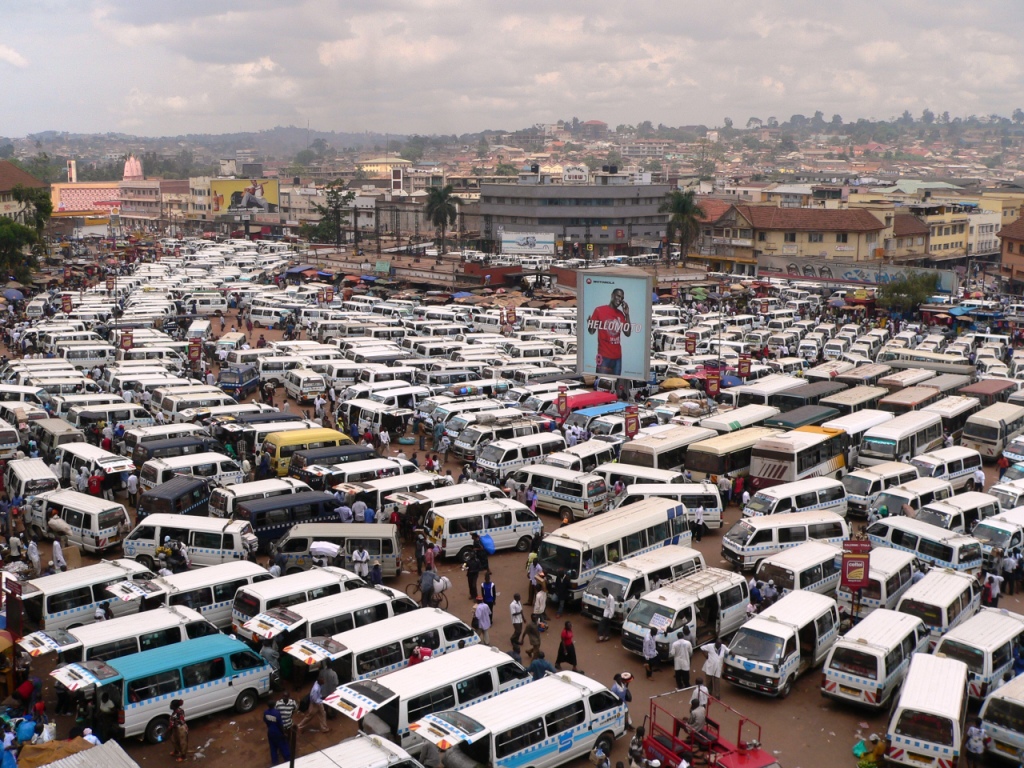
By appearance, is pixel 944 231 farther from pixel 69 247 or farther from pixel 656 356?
pixel 69 247

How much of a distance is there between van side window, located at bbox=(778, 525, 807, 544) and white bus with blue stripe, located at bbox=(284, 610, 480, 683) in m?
6.53

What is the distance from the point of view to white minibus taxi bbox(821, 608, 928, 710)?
39.4 feet

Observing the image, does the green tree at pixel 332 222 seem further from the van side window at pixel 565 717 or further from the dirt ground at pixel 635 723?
the van side window at pixel 565 717

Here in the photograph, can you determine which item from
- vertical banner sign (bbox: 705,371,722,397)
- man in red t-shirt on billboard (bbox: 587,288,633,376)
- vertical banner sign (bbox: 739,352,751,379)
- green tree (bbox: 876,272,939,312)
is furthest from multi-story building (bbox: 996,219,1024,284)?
man in red t-shirt on billboard (bbox: 587,288,633,376)

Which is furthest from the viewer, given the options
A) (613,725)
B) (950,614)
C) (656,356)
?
(656,356)

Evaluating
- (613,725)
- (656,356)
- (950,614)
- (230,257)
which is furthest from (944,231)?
(613,725)

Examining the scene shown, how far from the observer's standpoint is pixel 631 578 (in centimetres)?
1447

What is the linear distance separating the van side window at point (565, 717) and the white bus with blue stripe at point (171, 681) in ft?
12.9

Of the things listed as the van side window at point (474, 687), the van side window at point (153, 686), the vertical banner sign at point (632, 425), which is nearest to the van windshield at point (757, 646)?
the van side window at point (474, 687)

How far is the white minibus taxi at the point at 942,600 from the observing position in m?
13.5

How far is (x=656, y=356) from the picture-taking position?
3500 cm

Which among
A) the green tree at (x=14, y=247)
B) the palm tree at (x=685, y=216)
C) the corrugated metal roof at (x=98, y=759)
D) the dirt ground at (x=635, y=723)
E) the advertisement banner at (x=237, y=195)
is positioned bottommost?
the dirt ground at (x=635, y=723)

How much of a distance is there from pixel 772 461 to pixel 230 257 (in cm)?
5781

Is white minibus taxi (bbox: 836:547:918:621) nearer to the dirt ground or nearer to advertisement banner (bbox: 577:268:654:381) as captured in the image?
the dirt ground
